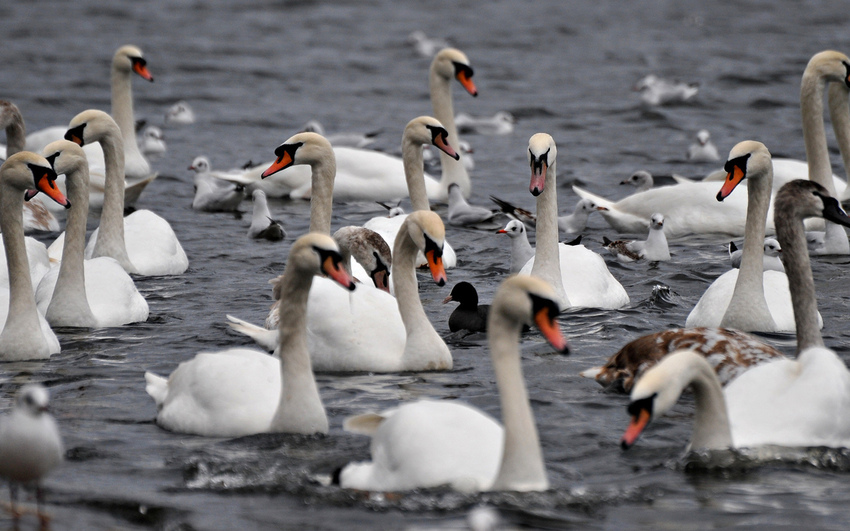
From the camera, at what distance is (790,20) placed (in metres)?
29.2

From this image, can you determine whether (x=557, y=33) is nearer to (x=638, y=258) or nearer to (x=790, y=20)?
(x=790, y=20)

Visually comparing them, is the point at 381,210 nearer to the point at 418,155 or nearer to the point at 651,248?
the point at 418,155

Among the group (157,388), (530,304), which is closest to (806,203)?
(530,304)

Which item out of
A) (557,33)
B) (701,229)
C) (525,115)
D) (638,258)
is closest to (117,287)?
(638,258)

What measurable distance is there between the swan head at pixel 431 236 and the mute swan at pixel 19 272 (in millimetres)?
2415

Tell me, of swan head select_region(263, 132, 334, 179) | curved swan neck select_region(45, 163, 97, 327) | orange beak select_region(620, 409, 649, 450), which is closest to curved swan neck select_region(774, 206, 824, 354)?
orange beak select_region(620, 409, 649, 450)

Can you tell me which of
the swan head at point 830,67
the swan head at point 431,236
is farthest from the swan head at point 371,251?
the swan head at point 830,67

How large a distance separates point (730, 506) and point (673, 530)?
41 centimetres

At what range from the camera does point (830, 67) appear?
509 inches

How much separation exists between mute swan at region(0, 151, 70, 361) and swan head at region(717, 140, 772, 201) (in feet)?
14.5

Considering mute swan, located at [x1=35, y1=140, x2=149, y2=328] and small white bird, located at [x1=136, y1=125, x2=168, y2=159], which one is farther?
small white bird, located at [x1=136, y1=125, x2=168, y2=159]

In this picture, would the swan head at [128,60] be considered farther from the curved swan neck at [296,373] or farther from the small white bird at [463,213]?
the curved swan neck at [296,373]

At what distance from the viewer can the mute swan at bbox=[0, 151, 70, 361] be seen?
8180 mm

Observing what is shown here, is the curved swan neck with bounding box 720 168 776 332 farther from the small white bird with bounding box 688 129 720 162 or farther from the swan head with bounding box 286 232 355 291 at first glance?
the small white bird with bounding box 688 129 720 162
